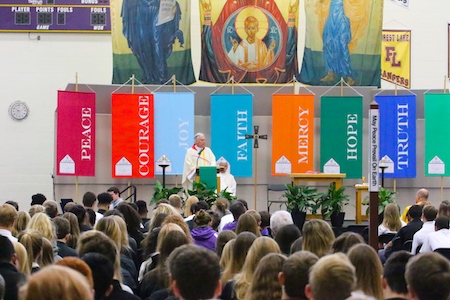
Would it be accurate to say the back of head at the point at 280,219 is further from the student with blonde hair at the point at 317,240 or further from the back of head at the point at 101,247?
the back of head at the point at 101,247

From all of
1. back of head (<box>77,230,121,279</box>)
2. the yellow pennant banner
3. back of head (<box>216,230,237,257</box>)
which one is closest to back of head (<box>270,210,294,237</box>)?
back of head (<box>216,230,237,257</box>)

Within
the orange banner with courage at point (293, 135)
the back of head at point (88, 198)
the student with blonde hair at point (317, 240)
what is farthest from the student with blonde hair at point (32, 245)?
the orange banner with courage at point (293, 135)

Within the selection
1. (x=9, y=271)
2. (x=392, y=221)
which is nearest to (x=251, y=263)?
(x=9, y=271)

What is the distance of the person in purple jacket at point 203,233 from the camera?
8148 millimetres

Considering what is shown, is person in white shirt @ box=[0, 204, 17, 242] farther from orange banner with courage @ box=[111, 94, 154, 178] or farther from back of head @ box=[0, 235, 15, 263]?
orange banner with courage @ box=[111, 94, 154, 178]

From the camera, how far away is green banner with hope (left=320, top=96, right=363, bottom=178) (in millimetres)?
17906

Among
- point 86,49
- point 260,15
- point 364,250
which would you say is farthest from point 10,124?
point 364,250

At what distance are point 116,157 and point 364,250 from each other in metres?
13.7

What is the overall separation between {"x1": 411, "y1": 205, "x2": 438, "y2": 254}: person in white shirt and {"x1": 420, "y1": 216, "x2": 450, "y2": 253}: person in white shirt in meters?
0.24

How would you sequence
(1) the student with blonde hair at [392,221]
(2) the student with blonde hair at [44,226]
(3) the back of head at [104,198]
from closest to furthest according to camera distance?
(2) the student with blonde hair at [44,226]
(1) the student with blonde hair at [392,221]
(3) the back of head at [104,198]

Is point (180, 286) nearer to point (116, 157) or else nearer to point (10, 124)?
point (116, 157)

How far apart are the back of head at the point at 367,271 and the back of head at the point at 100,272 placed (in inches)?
51.3

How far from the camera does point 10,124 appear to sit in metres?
23.5

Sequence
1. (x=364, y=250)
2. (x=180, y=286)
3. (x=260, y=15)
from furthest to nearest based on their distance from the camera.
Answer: (x=260, y=15) < (x=364, y=250) < (x=180, y=286)
